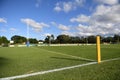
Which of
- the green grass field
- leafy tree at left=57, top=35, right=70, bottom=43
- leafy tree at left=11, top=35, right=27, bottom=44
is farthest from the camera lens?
leafy tree at left=11, top=35, right=27, bottom=44

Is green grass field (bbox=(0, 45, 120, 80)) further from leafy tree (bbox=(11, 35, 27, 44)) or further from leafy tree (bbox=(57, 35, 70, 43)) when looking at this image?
leafy tree (bbox=(11, 35, 27, 44))

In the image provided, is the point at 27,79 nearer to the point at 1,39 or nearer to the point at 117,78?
the point at 117,78

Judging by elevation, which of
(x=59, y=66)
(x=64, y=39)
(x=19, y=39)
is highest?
(x=19, y=39)

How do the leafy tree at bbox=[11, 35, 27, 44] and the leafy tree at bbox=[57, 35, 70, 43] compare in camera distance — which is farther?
the leafy tree at bbox=[11, 35, 27, 44]

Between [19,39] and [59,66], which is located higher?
[19,39]

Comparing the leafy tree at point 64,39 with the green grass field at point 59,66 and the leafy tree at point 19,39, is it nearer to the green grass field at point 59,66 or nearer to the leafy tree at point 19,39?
the leafy tree at point 19,39

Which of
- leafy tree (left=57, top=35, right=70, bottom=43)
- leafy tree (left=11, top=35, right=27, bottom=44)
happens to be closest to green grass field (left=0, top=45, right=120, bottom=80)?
leafy tree (left=57, top=35, right=70, bottom=43)

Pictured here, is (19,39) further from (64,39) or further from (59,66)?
(59,66)

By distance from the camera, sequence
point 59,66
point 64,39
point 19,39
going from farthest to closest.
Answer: point 19,39 → point 64,39 → point 59,66

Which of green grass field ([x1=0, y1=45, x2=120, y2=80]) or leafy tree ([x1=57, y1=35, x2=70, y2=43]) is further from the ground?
leafy tree ([x1=57, y1=35, x2=70, y2=43])

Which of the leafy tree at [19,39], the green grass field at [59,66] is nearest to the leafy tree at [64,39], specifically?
the leafy tree at [19,39]

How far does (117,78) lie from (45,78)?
2493mm

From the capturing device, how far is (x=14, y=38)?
136m

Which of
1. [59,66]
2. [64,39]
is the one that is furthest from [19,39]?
[59,66]
